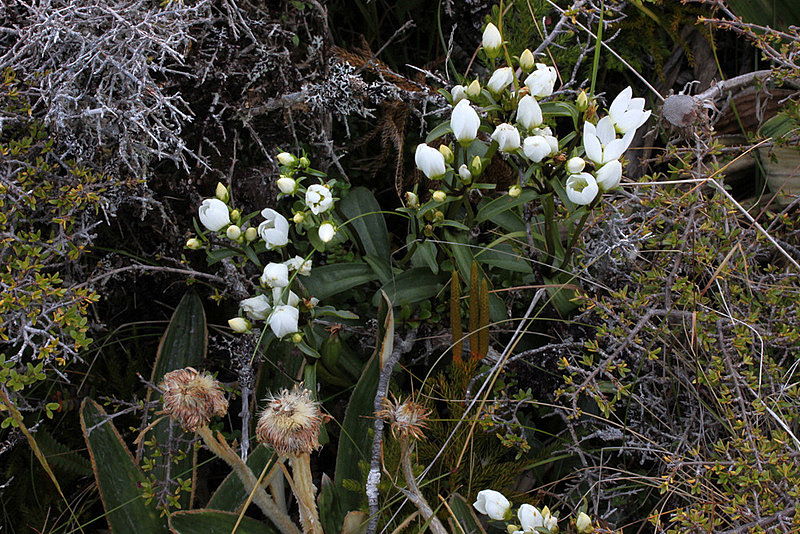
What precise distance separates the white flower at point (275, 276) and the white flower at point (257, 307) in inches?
1.5

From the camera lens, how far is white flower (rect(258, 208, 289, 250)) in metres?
1.34

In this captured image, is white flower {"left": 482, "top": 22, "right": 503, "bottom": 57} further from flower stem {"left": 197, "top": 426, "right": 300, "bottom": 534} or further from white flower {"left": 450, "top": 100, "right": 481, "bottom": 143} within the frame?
flower stem {"left": 197, "top": 426, "right": 300, "bottom": 534}

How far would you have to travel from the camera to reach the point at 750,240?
157 centimetres

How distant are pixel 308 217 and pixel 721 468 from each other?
93 centimetres

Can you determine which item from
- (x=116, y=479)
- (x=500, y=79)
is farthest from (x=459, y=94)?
(x=116, y=479)

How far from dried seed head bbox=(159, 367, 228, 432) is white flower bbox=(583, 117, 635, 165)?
0.81 meters

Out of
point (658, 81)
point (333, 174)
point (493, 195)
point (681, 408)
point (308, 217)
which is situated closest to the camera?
point (308, 217)

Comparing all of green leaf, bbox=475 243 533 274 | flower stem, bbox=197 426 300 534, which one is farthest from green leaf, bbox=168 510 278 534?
green leaf, bbox=475 243 533 274

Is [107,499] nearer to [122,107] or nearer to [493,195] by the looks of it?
[122,107]

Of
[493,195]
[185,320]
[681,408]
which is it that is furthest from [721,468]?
[185,320]

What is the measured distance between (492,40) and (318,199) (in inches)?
19.0

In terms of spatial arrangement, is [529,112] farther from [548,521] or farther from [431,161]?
[548,521]

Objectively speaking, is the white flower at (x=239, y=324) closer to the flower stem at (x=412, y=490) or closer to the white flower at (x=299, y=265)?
the white flower at (x=299, y=265)

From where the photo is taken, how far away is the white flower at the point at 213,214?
51.1 inches
